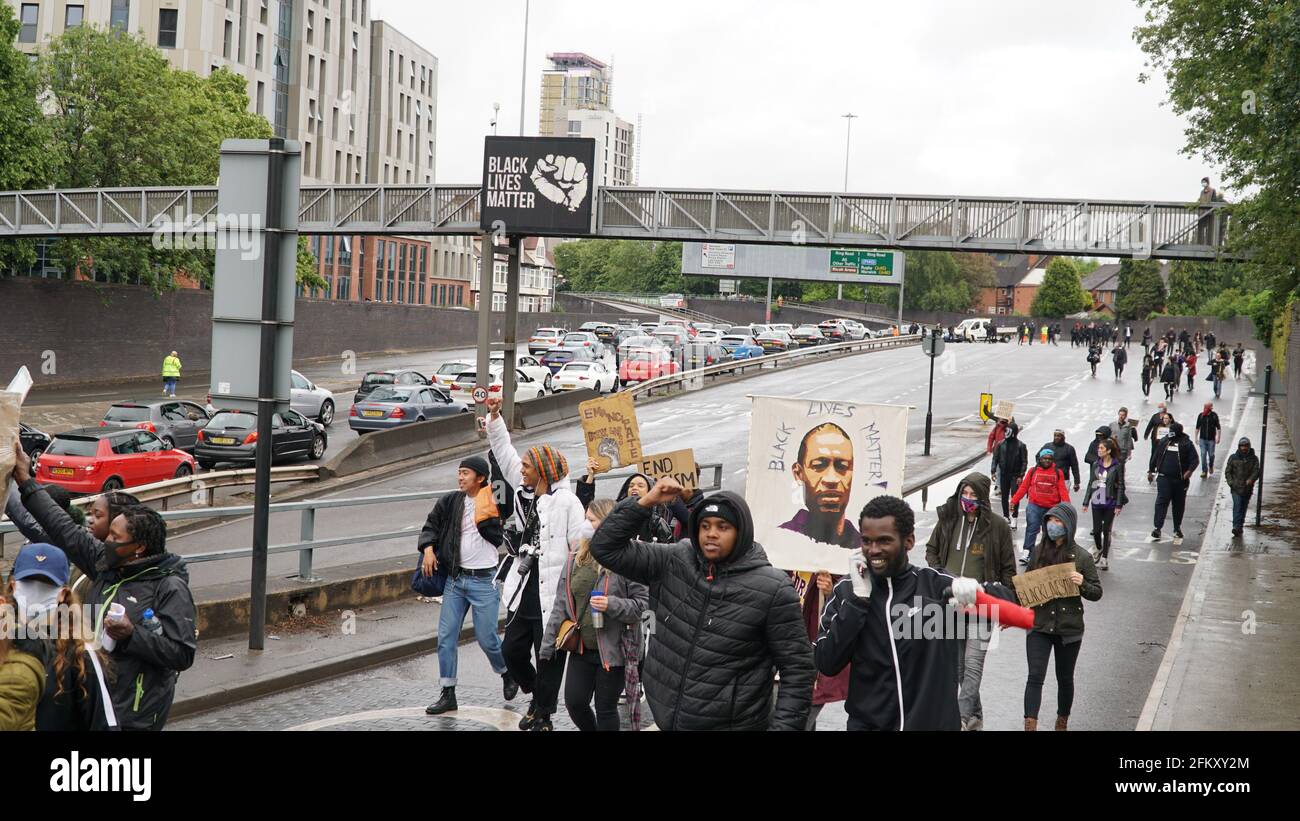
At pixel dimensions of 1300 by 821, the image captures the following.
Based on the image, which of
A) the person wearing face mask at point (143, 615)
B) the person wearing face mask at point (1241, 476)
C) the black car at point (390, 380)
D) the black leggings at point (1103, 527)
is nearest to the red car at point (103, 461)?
the black car at point (390, 380)

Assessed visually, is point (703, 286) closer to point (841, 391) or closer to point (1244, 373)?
point (1244, 373)

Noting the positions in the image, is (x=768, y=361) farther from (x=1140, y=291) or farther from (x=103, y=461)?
(x=1140, y=291)

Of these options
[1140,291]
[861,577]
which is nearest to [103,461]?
[861,577]

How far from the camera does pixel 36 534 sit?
295 inches

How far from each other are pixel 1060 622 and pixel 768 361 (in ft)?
175

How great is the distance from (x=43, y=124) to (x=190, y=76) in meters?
9.37

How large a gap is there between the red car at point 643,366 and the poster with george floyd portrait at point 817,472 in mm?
37171

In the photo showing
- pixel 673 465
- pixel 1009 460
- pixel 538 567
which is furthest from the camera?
pixel 1009 460

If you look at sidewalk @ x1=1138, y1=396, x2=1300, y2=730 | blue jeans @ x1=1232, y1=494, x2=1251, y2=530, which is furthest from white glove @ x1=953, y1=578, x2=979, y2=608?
blue jeans @ x1=1232, y1=494, x2=1251, y2=530

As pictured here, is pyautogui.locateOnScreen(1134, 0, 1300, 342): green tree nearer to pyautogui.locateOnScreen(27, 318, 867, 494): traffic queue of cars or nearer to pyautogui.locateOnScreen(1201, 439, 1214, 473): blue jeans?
pyautogui.locateOnScreen(1201, 439, 1214, 473): blue jeans

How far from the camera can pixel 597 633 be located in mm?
8055

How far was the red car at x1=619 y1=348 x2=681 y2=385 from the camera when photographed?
Answer: 49.0 metres

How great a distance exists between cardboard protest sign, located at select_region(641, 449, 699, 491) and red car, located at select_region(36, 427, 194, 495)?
15.2 m
